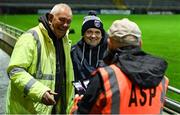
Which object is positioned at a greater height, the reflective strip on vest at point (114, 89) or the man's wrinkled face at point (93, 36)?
the reflective strip on vest at point (114, 89)

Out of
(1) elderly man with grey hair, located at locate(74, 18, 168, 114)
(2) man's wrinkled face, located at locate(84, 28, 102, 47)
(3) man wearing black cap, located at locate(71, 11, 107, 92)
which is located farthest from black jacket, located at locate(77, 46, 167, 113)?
(2) man's wrinkled face, located at locate(84, 28, 102, 47)

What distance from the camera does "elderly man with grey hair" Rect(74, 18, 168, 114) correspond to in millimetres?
3229

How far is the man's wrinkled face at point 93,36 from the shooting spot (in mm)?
5406

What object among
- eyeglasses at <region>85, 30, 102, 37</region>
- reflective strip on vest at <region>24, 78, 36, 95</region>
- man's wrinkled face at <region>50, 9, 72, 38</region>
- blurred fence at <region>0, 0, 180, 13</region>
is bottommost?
blurred fence at <region>0, 0, 180, 13</region>

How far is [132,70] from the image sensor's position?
329 cm

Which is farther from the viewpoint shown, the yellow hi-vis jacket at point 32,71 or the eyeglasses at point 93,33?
the eyeglasses at point 93,33

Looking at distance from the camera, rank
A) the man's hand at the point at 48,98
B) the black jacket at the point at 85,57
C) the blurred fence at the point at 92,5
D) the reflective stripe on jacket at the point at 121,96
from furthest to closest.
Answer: the blurred fence at the point at 92,5 → the black jacket at the point at 85,57 → the man's hand at the point at 48,98 → the reflective stripe on jacket at the point at 121,96

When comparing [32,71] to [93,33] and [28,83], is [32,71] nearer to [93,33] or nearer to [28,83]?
[28,83]

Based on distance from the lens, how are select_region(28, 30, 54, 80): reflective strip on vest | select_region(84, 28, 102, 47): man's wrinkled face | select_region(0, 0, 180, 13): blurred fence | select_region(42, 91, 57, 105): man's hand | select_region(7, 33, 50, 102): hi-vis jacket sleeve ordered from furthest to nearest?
select_region(0, 0, 180, 13): blurred fence
select_region(84, 28, 102, 47): man's wrinkled face
select_region(28, 30, 54, 80): reflective strip on vest
select_region(7, 33, 50, 102): hi-vis jacket sleeve
select_region(42, 91, 57, 105): man's hand

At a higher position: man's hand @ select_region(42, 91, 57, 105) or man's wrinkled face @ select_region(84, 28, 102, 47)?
man's wrinkled face @ select_region(84, 28, 102, 47)

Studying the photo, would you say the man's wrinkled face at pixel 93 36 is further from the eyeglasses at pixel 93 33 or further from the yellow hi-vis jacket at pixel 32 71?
the yellow hi-vis jacket at pixel 32 71

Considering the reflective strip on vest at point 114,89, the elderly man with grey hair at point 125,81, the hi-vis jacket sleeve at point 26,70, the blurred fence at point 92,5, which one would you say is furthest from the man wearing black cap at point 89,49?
the blurred fence at point 92,5

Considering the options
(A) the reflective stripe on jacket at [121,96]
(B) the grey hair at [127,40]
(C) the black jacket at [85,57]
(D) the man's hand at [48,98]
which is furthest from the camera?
(C) the black jacket at [85,57]

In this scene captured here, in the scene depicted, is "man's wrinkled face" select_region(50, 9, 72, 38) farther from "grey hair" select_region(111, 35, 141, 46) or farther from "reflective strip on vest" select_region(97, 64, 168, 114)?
"reflective strip on vest" select_region(97, 64, 168, 114)
